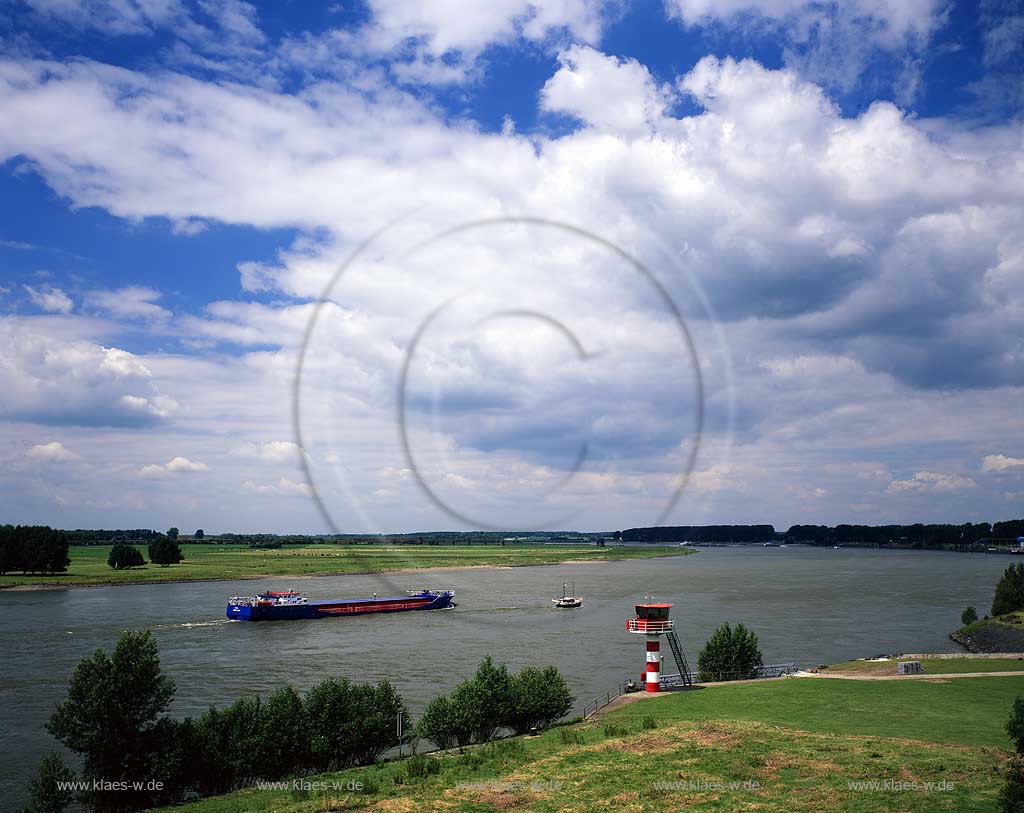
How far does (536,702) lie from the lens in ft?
87.6

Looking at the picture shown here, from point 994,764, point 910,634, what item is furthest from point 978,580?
point 994,764

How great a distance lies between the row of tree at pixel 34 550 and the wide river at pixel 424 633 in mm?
14307

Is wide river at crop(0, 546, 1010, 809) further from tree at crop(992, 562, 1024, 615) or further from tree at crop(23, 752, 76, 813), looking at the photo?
tree at crop(23, 752, 76, 813)

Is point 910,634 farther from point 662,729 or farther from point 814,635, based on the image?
point 662,729

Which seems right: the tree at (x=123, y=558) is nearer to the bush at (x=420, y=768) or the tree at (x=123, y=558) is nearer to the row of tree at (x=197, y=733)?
the row of tree at (x=197, y=733)

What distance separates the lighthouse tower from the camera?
30703mm

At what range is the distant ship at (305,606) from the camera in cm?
6619

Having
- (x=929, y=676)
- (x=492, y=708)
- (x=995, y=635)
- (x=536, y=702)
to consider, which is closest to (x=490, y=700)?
(x=492, y=708)

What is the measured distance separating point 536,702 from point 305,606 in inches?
1919

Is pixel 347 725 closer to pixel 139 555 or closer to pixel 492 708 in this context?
pixel 492 708

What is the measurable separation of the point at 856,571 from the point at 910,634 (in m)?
72.6

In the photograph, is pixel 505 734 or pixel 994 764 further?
pixel 505 734

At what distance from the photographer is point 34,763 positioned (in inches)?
1037

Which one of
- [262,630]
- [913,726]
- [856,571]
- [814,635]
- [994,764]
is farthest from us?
[856,571]
